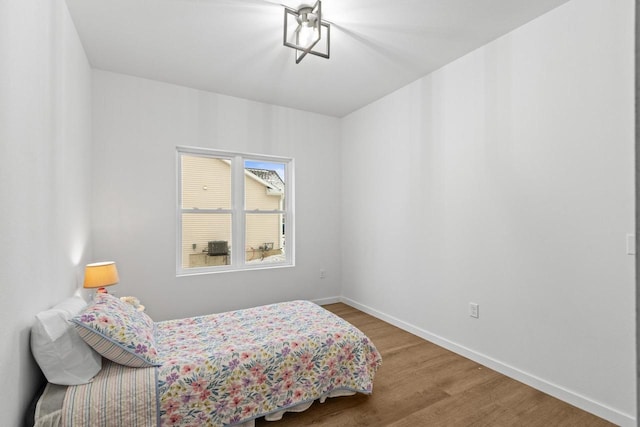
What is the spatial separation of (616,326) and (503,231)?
0.90 meters

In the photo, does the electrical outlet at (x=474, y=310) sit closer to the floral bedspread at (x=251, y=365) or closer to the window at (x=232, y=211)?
the floral bedspread at (x=251, y=365)

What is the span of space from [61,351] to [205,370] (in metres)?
0.71

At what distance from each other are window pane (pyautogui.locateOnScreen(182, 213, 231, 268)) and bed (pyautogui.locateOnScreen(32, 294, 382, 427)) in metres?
1.34

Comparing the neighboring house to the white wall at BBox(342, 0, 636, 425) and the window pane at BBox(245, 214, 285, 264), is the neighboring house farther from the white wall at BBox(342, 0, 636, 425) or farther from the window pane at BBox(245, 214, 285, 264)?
the white wall at BBox(342, 0, 636, 425)

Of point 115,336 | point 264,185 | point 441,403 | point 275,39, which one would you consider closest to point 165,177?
point 264,185

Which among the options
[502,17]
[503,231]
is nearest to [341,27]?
[502,17]

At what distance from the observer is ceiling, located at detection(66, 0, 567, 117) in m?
2.23

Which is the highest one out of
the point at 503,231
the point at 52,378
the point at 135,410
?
the point at 503,231

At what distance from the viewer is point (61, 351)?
153 cm

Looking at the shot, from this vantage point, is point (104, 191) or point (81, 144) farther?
point (104, 191)

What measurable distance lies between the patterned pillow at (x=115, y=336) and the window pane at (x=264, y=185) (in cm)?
234

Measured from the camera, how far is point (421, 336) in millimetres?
3289

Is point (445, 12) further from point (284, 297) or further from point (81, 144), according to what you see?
point (284, 297)

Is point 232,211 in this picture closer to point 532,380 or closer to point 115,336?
point 115,336
